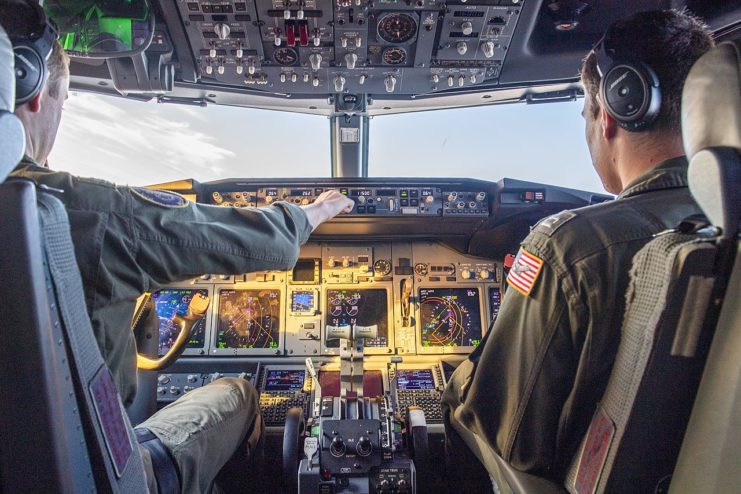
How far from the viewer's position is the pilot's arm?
39.5 inches

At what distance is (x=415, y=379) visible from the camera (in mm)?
2766

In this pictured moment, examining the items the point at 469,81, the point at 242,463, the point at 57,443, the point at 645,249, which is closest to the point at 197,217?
the point at 57,443

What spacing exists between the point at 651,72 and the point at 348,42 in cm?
139

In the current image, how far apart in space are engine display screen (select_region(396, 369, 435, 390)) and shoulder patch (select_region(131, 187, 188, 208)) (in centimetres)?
190

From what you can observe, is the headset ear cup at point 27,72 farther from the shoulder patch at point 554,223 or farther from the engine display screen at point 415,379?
the engine display screen at point 415,379

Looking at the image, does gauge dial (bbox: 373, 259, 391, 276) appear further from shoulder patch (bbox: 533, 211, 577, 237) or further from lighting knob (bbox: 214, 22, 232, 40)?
shoulder patch (bbox: 533, 211, 577, 237)

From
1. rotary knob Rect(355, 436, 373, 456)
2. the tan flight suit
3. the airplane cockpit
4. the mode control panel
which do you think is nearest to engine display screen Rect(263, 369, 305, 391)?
the airplane cockpit

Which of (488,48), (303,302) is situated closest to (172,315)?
(303,302)

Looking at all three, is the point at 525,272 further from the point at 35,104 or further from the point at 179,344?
the point at 179,344

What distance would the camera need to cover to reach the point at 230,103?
296cm

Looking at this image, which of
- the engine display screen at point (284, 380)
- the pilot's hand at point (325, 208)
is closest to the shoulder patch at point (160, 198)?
the pilot's hand at point (325, 208)

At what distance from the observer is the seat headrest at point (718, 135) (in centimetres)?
60

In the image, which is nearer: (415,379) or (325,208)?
(325,208)

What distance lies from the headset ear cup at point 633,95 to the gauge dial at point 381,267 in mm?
1943
